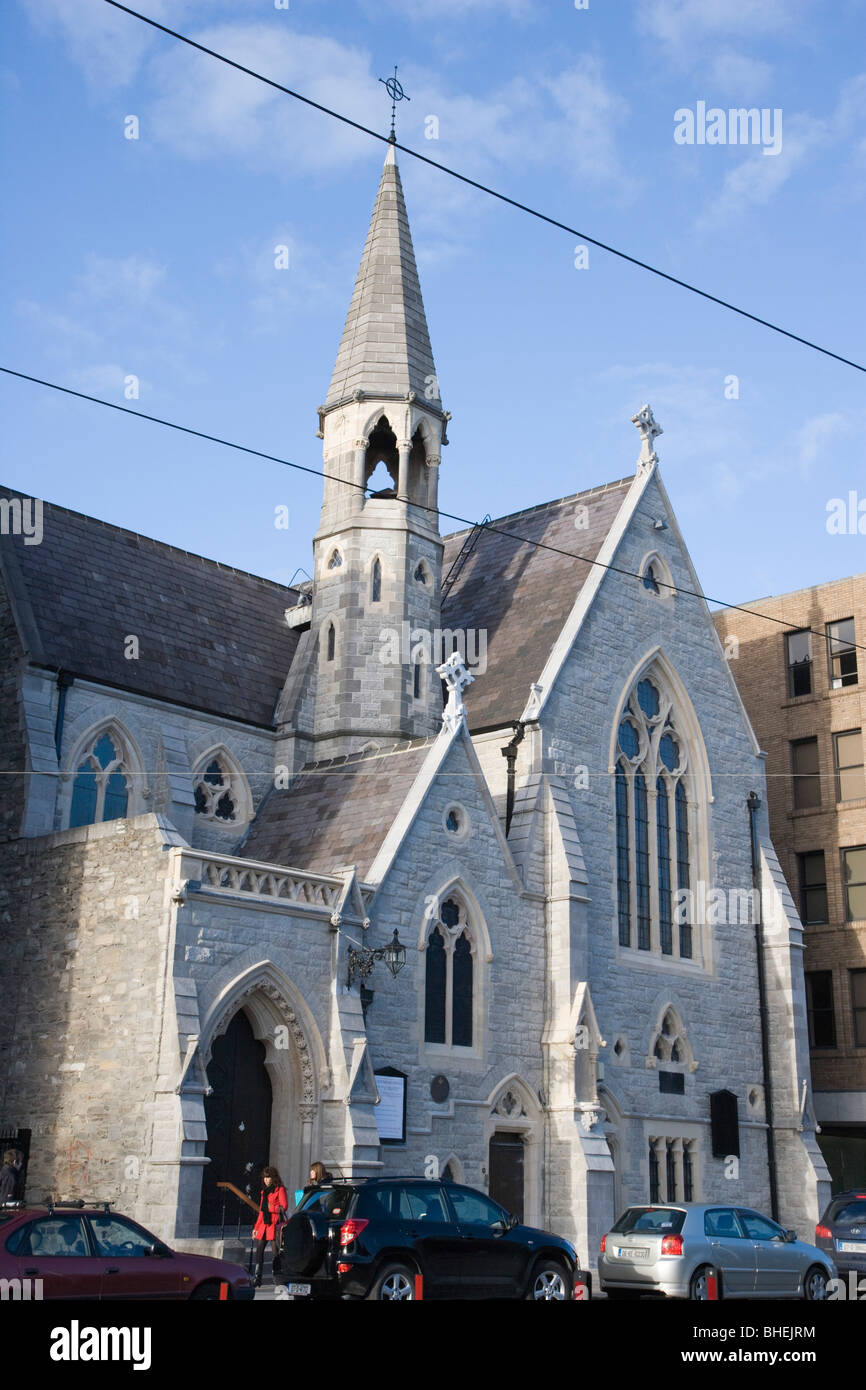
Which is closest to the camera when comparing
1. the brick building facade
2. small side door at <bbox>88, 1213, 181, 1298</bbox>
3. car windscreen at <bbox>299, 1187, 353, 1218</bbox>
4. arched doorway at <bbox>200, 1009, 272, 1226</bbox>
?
small side door at <bbox>88, 1213, 181, 1298</bbox>

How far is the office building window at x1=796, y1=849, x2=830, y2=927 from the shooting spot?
37.6 m

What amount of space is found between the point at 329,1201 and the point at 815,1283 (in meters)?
7.31

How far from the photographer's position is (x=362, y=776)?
2719 cm

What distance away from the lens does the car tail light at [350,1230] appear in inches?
576

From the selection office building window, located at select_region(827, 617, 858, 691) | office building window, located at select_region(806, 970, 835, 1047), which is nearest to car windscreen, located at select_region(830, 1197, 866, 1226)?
office building window, located at select_region(806, 970, 835, 1047)

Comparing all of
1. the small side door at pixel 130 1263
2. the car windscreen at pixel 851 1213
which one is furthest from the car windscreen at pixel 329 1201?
the car windscreen at pixel 851 1213

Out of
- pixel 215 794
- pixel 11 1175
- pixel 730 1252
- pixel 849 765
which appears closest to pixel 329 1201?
pixel 730 1252

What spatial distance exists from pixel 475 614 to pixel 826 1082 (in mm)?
14922

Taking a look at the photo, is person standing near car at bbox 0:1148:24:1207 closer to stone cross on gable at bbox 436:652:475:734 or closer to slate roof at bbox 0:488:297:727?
slate roof at bbox 0:488:297:727

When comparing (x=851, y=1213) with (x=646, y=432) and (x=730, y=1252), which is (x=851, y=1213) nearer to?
(x=730, y=1252)

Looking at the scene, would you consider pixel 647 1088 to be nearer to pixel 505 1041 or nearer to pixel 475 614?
pixel 505 1041

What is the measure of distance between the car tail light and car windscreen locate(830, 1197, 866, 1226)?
9.30 metres

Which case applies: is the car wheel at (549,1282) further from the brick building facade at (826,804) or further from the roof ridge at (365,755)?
the brick building facade at (826,804)
